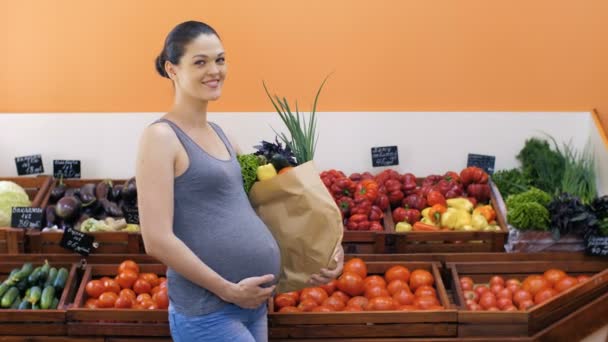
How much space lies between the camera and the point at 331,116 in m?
4.20

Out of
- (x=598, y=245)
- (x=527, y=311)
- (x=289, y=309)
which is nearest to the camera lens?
(x=527, y=311)

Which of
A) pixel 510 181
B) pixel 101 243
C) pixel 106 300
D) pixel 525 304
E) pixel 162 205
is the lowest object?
pixel 525 304

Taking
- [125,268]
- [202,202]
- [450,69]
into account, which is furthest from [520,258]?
[202,202]

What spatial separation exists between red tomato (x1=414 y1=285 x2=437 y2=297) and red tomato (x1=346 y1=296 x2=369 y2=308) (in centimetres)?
21

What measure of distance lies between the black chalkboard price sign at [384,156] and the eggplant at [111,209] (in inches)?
51.2

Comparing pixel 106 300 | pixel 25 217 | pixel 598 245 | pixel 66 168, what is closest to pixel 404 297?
pixel 598 245

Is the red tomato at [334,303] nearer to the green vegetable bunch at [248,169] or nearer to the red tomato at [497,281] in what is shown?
the red tomato at [497,281]

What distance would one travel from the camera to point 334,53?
13.8 ft

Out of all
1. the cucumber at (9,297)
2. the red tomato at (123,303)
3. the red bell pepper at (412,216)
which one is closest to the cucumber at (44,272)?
the cucumber at (9,297)

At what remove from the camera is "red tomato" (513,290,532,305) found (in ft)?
10.9

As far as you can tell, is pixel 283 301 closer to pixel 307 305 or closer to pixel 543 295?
pixel 307 305

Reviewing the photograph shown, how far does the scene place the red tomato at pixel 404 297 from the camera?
10.8ft

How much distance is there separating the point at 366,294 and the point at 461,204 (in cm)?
82

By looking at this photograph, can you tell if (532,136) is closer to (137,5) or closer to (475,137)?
(475,137)
